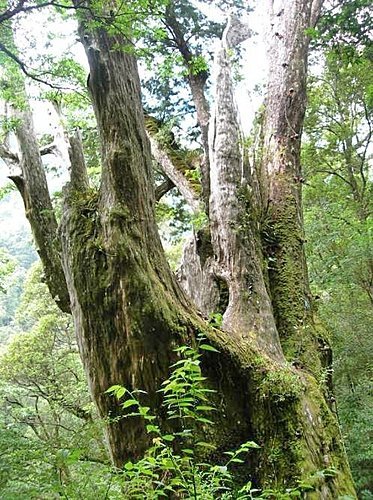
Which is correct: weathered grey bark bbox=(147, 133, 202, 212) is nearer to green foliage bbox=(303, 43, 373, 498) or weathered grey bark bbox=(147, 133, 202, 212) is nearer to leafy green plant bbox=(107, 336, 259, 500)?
green foliage bbox=(303, 43, 373, 498)

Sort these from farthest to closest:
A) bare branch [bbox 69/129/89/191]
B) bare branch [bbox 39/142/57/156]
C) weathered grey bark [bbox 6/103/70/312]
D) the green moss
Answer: bare branch [bbox 39/142/57/156] → weathered grey bark [bbox 6/103/70/312] → bare branch [bbox 69/129/89/191] → the green moss

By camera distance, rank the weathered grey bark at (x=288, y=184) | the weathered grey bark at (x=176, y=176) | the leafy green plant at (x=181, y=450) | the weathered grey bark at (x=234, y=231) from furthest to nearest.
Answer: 1. the weathered grey bark at (x=176, y=176)
2. the weathered grey bark at (x=288, y=184)
3. the weathered grey bark at (x=234, y=231)
4. the leafy green plant at (x=181, y=450)

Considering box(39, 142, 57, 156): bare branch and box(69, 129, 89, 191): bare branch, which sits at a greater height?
box(39, 142, 57, 156): bare branch

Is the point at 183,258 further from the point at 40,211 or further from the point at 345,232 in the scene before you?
the point at 345,232

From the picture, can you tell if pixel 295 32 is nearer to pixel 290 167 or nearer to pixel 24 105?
pixel 290 167

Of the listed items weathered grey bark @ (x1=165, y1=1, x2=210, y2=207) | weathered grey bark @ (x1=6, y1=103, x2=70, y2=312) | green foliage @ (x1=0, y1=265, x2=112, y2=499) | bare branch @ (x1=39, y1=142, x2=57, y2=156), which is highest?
weathered grey bark @ (x1=165, y1=1, x2=210, y2=207)

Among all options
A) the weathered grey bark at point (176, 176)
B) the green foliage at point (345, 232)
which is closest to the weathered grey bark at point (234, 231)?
the weathered grey bark at point (176, 176)

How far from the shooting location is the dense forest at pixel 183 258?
2.70 m

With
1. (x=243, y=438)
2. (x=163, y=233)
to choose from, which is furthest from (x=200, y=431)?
(x=163, y=233)

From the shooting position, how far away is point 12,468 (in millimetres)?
1852

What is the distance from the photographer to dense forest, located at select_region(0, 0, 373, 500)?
270 centimetres

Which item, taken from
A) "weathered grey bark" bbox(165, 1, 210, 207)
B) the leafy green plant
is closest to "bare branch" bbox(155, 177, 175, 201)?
"weathered grey bark" bbox(165, 1, 210, 207)

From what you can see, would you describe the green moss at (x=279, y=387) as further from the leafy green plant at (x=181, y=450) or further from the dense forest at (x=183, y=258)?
the leafy green plant at (x=181, y=450)

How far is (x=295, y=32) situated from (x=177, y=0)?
2624 millimetres
